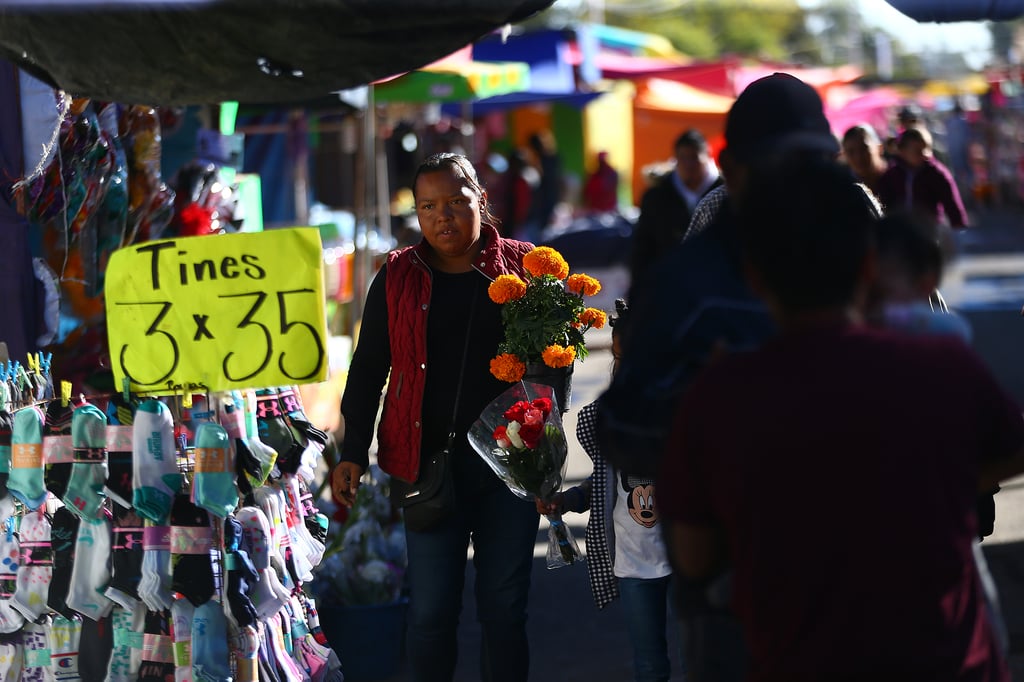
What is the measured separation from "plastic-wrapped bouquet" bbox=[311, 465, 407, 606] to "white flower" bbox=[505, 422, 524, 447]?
52.7 inches

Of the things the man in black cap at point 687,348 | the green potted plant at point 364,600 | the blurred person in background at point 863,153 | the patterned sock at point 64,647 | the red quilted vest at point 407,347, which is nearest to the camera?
the man in black cap at point 687,348

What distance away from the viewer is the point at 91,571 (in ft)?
12.7

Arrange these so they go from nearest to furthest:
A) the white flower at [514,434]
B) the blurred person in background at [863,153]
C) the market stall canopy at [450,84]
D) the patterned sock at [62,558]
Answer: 1. the white flower at [514,434]
2. the patterned sock at [62,558]
3. the blurred person in background at [863,153]
4. the market stall canopy at [450,84]

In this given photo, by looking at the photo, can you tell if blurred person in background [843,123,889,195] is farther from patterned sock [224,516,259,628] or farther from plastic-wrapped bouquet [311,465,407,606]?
patterned sock [224,516,259,628]

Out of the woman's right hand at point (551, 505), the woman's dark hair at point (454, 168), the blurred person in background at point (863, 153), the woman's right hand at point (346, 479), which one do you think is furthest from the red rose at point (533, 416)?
the blurred person in background at point (863, 153)

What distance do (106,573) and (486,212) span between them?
1.55 metres

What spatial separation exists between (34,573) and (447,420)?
1.36 meters

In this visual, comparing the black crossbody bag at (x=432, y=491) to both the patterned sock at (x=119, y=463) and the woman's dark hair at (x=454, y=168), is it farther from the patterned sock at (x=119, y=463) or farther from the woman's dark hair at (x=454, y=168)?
the patterned sock at (x=119, y=463)

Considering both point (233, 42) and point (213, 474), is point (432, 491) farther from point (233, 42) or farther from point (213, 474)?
point (233, 42)

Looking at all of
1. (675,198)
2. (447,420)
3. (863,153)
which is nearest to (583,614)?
(447,420)

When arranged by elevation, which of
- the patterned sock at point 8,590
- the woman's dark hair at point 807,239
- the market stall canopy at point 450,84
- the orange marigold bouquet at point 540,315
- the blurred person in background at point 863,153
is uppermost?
the market stall canopy at point 450,84

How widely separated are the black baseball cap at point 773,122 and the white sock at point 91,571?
89.6 inches

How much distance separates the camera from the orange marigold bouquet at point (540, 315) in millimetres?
3648

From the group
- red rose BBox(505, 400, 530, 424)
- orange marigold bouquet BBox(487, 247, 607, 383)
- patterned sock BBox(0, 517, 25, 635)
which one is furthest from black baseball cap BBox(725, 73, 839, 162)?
patterned sock BBox(0, 517, 25, 635)
